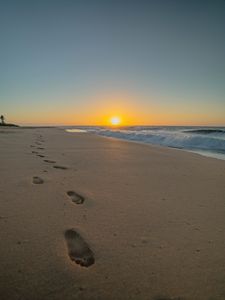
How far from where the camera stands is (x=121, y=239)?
196 cm

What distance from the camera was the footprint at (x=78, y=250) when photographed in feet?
5.44

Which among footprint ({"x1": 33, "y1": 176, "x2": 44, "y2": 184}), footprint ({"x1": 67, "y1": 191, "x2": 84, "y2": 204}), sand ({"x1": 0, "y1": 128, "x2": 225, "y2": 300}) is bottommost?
footprint ({"x1": 67, "y1": 191, "x2": 84, "y2": 204})

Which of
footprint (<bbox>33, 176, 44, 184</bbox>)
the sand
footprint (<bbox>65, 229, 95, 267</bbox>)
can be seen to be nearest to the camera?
the sand

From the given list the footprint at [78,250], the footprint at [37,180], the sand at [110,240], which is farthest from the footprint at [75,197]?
the footprint at [78,250]

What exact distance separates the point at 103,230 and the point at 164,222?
577 mm

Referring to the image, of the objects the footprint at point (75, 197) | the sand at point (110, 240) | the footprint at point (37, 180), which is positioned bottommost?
the footprint at point (75, 197)

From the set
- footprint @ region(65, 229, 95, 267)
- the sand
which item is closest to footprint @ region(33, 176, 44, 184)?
the sand

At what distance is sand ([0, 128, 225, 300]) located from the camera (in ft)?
4.71

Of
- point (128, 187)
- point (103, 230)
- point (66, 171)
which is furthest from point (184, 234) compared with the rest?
point (66, 171)

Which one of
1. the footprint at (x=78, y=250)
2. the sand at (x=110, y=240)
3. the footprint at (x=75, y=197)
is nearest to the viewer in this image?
the sand at (x=110, y=240)

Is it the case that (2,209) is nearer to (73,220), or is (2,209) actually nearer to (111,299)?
(73,220)

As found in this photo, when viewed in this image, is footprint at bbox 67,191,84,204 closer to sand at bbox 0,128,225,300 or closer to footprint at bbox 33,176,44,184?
sand at bbox 0,128,225,300

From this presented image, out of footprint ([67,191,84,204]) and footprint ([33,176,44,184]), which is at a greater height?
footprint ([33,176,44,184])

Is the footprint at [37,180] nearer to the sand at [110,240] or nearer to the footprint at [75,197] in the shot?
the sand at [110,240]
